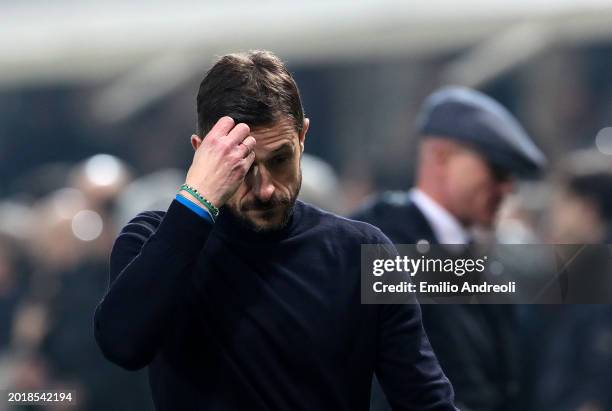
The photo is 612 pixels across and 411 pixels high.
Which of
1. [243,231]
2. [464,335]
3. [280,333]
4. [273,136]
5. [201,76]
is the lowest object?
[464,335]

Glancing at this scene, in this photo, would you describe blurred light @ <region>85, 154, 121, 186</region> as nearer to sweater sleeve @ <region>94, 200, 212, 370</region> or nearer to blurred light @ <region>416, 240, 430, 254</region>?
blurred light @ <region>416, 240, 430, 254</region>

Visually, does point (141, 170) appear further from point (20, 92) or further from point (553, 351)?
point (553, 351)

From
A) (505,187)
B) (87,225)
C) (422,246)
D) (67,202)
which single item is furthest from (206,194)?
(67,202)

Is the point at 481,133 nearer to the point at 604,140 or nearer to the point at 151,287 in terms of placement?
the point at 604,140

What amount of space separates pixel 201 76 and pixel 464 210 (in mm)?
1193

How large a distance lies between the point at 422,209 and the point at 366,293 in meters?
0.80

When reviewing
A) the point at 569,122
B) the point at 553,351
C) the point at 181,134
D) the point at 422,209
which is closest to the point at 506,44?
the point at 569,122

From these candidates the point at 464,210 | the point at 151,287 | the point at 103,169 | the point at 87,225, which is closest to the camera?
the point at 151,287

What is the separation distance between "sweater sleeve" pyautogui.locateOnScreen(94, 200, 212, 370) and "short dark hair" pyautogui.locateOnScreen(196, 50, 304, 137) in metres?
0.12

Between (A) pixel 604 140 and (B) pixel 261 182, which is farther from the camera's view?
(A) pixel 604 140

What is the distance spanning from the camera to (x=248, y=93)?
1.05 meters

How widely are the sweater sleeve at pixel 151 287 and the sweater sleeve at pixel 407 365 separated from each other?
0.24 metres

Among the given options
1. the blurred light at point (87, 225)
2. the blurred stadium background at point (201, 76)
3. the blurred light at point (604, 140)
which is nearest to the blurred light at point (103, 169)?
the blurred stadium background at point (201, 76)

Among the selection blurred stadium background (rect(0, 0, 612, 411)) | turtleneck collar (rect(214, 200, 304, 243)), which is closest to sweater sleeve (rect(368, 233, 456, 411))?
turtleneck collar (rect(214, 200, 304, 243))
